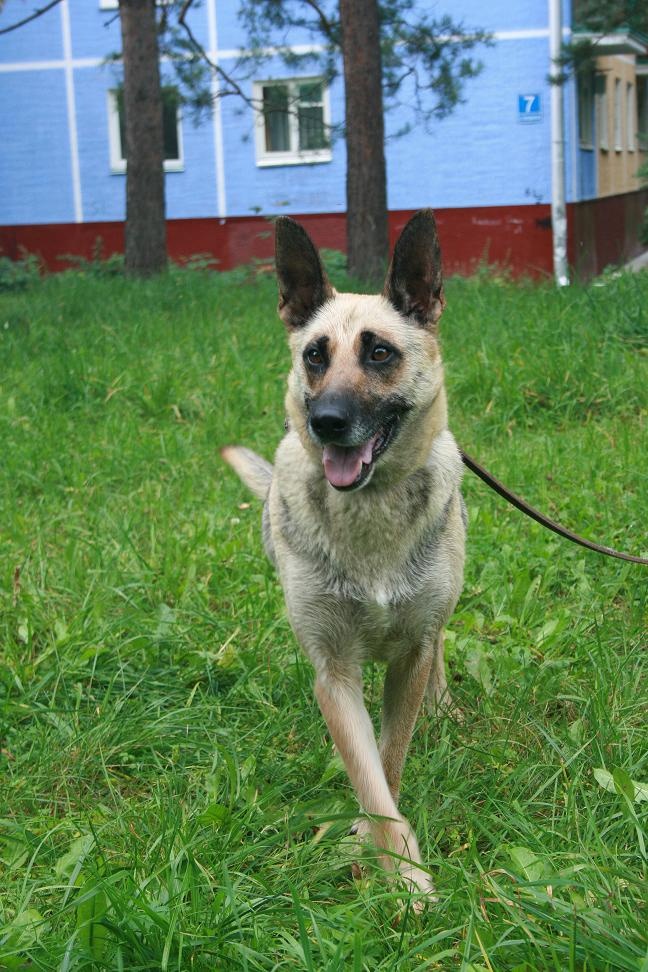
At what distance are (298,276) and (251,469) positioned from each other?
3.57 ft

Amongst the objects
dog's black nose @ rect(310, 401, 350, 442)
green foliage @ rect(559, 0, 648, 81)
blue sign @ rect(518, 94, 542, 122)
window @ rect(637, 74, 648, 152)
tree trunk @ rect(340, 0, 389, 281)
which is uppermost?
window @ rect(637, 74, 648, 152)

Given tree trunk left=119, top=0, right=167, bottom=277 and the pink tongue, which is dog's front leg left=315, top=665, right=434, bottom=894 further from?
tree trunk left=119, top=0, right=167, bottom=277

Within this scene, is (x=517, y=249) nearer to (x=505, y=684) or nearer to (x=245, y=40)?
(x=245, y=40)

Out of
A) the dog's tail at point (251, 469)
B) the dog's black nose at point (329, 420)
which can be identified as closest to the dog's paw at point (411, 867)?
the dog's black nose at point (329, 420)

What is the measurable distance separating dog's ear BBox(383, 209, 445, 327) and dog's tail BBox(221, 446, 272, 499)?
3.42ft

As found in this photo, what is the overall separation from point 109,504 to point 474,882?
3209 mm

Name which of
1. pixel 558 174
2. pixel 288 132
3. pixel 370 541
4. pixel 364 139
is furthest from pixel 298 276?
pixel 288 132

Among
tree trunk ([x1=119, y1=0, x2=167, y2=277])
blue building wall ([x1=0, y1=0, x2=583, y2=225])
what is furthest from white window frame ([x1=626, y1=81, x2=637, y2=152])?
tree trunk ([x1=119, y1=0, x2=167, y2=277])

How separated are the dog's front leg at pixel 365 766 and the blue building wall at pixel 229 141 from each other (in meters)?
16.4

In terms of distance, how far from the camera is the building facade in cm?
1822

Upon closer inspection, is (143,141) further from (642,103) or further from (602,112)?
(642,103)

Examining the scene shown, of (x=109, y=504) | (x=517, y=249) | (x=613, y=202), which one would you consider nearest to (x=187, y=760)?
(x=109, y=504)

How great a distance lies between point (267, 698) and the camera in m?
3.32

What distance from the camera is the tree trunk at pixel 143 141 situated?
11508 millimetres
